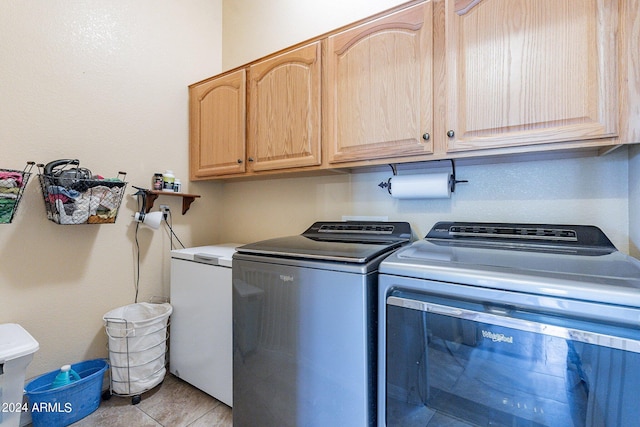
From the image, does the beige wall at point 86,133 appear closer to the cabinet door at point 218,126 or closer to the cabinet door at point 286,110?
the cabinet door at point 218,126

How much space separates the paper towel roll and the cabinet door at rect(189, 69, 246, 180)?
0.98 m

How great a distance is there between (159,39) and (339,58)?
136 cm

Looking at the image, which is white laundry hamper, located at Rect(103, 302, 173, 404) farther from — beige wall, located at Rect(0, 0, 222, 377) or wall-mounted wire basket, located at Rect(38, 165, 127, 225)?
wall-mounted wire basket, located at Rect(38, 165, 127, 225)

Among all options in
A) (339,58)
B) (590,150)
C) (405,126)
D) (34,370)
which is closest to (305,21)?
(339,58)

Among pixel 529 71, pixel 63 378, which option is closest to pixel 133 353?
pixel 63 378

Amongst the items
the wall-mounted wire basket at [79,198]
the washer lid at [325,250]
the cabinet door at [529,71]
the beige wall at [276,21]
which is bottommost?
the washer lid at [325,250]

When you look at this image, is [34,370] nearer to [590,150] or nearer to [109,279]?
[109,279]

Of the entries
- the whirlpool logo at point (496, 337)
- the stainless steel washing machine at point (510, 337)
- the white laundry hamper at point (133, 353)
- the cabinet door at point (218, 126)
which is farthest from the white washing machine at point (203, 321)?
the whirlpool logo at point (496, 337)

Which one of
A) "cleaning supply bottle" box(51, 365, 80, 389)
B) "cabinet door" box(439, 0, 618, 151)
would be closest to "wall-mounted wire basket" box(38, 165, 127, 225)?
"cleaning supply bottle" box(51, 365, 80, 389)

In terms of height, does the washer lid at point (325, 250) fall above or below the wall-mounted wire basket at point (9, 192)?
below

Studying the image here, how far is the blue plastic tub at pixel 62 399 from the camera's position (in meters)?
1.36

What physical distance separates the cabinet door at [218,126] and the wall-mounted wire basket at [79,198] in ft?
1.95

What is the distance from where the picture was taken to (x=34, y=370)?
148 cm

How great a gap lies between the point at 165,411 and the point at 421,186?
5.96 feet
